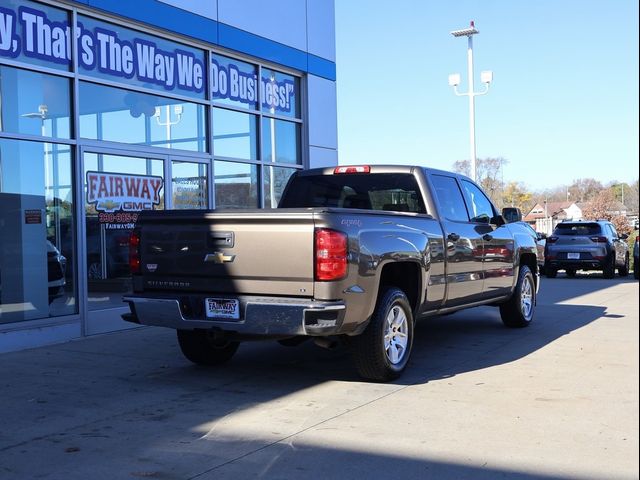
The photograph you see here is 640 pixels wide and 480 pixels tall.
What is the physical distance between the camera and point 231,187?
12.1m

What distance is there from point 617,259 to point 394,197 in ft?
47.1

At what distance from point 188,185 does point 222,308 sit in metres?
5.51

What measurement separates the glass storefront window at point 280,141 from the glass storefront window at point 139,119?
1706 mm

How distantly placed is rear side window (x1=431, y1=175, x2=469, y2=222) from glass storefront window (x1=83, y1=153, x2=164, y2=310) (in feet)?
15.2

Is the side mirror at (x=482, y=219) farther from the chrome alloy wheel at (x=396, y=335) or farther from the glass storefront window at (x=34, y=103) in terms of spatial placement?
the glass storefront window at (x=34, y=103)

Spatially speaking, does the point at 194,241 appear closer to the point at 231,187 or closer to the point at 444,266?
the point at 444,266

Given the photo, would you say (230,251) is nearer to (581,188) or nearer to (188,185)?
(188,185)

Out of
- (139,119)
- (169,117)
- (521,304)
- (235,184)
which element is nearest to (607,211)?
(235,184)

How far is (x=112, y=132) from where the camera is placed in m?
9.84

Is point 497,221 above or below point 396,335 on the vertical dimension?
above

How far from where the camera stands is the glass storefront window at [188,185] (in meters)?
11.0

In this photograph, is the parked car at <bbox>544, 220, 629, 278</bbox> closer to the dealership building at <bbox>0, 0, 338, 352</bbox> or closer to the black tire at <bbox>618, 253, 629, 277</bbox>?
the black tire at <bbox>618, 253, 629, 277</bbox>

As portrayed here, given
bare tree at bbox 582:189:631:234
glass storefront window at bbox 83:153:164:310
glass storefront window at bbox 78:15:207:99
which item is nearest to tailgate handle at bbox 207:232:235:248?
glass storefront window at bbox 83:153:164:310

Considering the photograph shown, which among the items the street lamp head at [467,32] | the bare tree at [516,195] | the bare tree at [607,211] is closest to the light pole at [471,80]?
the street lamp head at [467,32]
